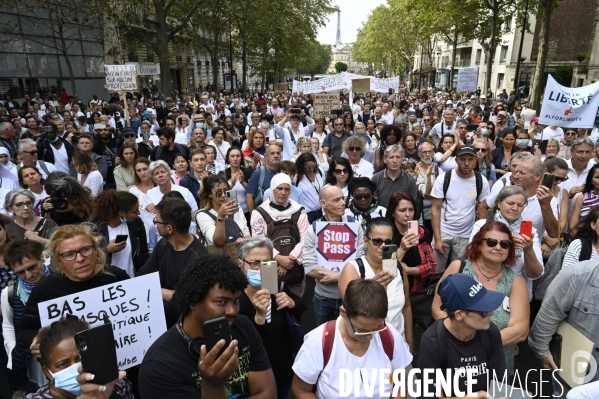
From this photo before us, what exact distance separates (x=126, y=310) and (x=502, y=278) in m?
2.59

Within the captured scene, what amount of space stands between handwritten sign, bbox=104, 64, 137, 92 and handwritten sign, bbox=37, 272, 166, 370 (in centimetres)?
1056

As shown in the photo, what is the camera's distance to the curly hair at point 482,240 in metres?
2.84

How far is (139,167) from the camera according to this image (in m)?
5.00

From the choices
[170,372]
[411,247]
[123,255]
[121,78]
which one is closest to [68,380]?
[170,372]

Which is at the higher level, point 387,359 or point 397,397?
point 387,359

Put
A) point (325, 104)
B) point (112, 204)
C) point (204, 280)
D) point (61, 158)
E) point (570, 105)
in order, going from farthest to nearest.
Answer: point (325, 104) < point (61, 158) < point (570, 105) < point (112, 204) < point (204, 280)

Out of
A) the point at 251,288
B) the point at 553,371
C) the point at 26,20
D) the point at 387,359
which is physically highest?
the point at 26,20

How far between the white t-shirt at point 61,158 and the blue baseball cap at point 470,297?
23.0 feet

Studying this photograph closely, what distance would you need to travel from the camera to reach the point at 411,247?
339cm

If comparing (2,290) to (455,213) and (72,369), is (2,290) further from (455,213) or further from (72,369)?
(455,213)

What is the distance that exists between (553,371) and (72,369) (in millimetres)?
2904

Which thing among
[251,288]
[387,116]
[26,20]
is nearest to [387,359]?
[251,288]

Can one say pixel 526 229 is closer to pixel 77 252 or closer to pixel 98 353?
pixel 98 353

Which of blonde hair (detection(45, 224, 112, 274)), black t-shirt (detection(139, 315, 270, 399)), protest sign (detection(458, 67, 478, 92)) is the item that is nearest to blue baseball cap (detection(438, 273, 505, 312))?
black t-shirt (detection(139, 315, 270, 399))
